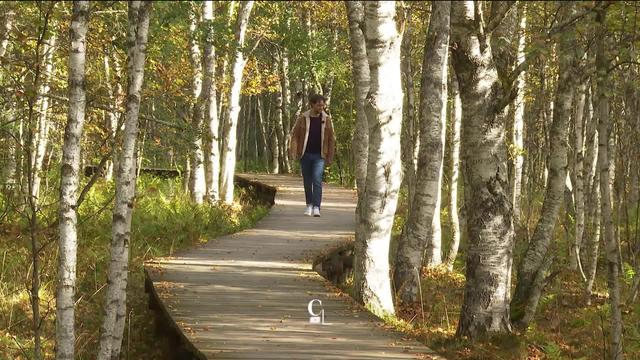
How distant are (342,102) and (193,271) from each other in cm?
2264

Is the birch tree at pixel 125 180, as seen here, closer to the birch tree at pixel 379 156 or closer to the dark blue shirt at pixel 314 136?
the birch tree at pixel 379 156

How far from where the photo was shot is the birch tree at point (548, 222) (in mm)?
11148

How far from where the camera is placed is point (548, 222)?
11.4m

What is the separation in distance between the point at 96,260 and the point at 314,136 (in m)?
4.35

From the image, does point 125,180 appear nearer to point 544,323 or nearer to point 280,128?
point 544,323

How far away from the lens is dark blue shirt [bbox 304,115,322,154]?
1398 centimetres

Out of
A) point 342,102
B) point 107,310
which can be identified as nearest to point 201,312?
point 107,310

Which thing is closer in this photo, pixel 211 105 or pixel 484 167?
pixel 484 167

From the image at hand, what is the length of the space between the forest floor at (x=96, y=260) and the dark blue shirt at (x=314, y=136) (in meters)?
2.94

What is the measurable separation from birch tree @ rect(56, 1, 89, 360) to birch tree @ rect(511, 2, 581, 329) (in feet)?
21.8

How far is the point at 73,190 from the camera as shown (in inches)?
266

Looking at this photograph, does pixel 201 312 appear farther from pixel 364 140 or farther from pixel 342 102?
pixel 342 102

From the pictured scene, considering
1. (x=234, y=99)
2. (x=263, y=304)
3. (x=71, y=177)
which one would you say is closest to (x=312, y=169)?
(x=263, y=304)

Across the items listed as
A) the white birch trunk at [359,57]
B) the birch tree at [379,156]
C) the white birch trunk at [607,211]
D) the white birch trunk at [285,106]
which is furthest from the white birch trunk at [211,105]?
the white birch trunk at [285,106]
